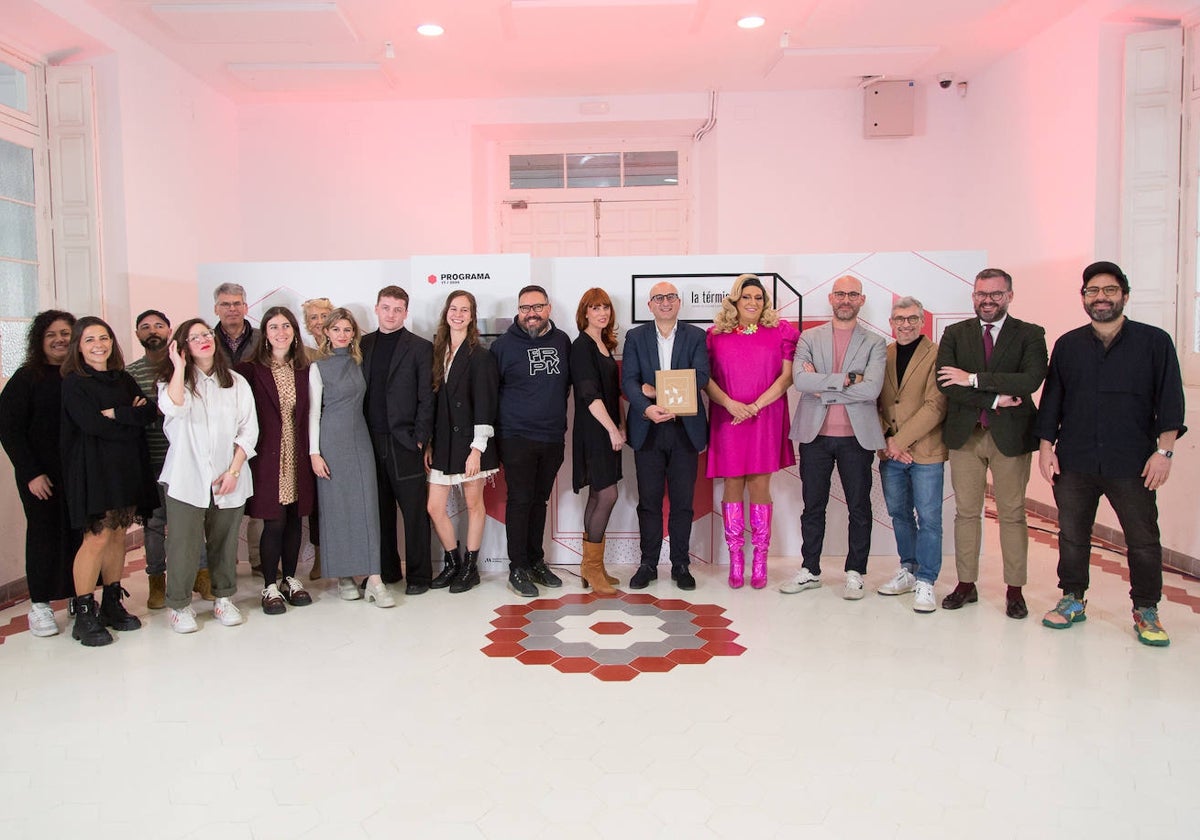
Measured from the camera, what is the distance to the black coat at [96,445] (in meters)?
3.46

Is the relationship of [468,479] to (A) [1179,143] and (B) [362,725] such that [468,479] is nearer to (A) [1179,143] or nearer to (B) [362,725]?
(B) [362,725]

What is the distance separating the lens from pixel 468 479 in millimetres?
4133

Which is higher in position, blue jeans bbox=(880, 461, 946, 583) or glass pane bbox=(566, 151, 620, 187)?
glass pane bbox=(566, 151, 620, 187)

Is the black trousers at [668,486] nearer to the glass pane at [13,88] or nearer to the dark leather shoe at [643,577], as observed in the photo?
the dark leather shoe at [643,577]

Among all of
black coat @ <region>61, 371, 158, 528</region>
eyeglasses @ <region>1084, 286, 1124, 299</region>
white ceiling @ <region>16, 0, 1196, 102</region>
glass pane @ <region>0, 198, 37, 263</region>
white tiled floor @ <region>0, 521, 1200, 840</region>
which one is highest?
white ceiling @ <region>16, 0, 1196, 102</region>

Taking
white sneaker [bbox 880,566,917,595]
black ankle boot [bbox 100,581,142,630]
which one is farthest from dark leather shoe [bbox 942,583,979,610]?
black ankle boot [bbox 100,581,142,630]

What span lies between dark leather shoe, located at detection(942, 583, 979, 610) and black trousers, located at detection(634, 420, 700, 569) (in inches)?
47.5

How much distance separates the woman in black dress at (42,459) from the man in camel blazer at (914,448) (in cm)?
363

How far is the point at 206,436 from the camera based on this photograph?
3.66 m

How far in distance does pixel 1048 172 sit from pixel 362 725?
539 centimetres

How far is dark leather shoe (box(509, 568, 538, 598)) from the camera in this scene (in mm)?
4160

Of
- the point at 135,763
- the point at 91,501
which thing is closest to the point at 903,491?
the point at 135,763

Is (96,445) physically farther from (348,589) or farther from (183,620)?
(348,589)

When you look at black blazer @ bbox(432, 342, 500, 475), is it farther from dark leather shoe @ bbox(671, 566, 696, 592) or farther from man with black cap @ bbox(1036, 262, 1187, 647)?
man with black cap @ bbox(1036, 262, 1187, 647)
